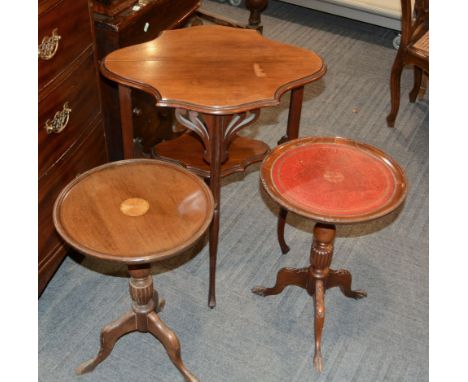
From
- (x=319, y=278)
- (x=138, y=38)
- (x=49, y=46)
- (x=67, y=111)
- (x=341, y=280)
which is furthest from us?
(x=138, y=38)

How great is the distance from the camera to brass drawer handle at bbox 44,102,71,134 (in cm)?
240

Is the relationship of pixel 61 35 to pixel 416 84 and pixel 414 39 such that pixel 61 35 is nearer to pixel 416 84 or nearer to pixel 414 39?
pixel 414 39

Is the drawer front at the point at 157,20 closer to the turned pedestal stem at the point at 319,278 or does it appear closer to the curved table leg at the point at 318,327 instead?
the turned pedestal stem at the point at 319,278

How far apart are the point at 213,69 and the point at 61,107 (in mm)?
596

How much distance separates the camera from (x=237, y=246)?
3.13 metres

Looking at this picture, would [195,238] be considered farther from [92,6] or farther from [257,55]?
[92,6]

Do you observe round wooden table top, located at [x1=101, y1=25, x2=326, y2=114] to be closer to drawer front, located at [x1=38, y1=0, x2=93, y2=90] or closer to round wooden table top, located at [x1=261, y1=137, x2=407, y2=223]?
drawer front, located at [x1=38, y1=0, x2=93, y2=90]

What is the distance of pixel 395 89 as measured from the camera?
3939 mm

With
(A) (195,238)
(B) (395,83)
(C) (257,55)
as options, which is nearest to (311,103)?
(B) (395,83)

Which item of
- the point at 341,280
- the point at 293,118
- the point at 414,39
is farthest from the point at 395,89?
the point at 341,280

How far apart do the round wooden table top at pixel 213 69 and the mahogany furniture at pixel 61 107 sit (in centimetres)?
15

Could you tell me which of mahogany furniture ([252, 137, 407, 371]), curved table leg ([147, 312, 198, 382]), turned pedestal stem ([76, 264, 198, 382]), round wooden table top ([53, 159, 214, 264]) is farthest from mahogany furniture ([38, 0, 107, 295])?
mahogany furniture ([252, 137, 407, 371])

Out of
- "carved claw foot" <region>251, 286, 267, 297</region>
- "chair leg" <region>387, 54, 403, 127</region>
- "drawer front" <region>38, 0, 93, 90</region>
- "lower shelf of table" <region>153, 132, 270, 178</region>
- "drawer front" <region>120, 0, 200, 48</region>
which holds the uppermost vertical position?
"drawer front" <region>38, 0, 93, 90</region>

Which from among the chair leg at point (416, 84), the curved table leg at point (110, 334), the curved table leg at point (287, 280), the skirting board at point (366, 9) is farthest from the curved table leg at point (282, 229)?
the skirting board at point (366, 9)
